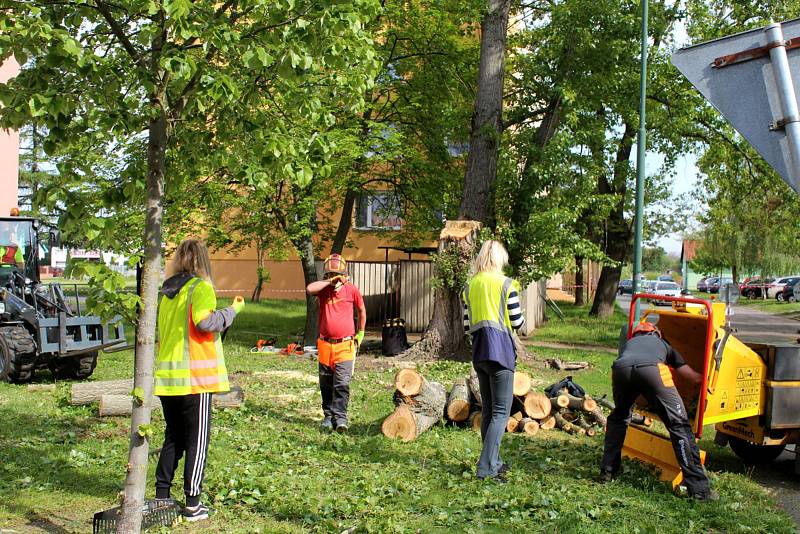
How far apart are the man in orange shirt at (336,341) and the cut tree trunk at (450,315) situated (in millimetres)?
6145

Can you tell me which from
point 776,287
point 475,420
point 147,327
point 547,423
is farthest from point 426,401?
point 776,287

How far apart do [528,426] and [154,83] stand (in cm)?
586

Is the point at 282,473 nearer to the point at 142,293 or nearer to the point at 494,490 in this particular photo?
the point at 494,490

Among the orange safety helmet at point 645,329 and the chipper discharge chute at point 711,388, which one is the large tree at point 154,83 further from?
the chipper discharge chute at point 711,388

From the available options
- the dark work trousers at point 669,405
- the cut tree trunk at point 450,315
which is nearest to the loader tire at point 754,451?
the dark work trousers at point 669,405

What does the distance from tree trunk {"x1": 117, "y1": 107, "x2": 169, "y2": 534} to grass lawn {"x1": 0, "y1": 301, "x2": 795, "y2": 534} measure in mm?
693

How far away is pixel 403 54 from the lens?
19.6 m

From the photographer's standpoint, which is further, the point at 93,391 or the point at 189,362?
the point at 93,391

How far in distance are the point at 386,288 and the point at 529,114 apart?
6.56 m

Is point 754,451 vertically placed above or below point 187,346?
below

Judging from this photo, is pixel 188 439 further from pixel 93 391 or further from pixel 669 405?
Result: pixel 93 391

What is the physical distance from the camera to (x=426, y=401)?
8.77m

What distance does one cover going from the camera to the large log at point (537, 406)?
29.5 feet

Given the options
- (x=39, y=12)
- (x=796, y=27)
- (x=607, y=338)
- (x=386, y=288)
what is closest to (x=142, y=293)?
(x=39, y=12)
